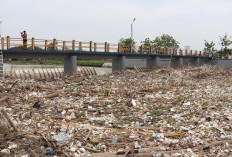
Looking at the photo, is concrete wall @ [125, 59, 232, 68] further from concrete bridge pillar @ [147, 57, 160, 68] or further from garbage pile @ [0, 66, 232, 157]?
garbage pile @ [0, 66, 232, 157]

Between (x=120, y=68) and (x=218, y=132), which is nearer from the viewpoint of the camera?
(x=218, y=132)

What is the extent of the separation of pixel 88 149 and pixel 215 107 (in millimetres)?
5538

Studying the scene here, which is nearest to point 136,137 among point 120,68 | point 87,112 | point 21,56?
point 87,112

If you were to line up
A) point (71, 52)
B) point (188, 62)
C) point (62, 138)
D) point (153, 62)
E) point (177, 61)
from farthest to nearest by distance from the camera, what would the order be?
point (188, 62)
point (177, 61)
point (153, 62)
point (71, 52)
point (62, 138)

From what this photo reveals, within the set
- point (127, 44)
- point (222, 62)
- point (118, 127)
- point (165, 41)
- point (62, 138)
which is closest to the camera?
point (62, 138)

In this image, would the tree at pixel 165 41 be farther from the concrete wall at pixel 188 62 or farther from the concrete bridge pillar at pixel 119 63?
the concrete bridge pillar at pixel 119 63

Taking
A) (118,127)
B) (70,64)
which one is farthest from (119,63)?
(118,127)

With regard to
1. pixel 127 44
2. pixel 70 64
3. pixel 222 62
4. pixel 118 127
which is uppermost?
pixel 127 44

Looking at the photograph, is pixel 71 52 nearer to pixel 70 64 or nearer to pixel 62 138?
pixel 70 64

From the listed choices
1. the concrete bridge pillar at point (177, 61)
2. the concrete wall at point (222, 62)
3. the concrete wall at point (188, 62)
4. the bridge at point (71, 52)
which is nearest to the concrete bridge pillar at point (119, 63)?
the bridge at point (71, 52)

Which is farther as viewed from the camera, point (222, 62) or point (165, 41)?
point (165, 41)

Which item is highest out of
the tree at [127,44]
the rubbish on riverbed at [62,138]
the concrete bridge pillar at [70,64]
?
the tree at [127,44]

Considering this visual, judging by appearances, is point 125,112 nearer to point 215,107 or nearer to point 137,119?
point 137,119

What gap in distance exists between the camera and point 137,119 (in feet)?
24.5
